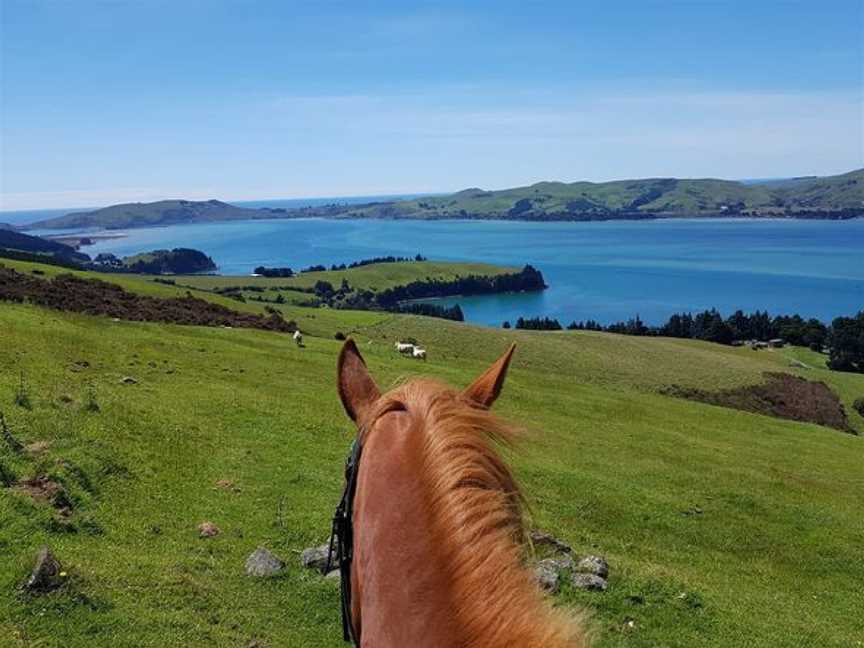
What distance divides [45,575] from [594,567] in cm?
753

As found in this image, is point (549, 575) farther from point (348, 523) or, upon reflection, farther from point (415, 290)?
point (415, 290)

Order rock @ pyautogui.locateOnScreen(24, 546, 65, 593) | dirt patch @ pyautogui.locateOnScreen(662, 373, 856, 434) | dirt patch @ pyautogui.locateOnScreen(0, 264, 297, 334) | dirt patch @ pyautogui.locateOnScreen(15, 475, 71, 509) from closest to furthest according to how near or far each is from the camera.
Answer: rock @ pyautogui.locateOnScreen(24, 546, 65, 593) → dirt patch @ pyautogui.locateOnScreen(15, 475, 71, 509) → dirt patch @ pyautogui.locateOnScreen(0, 264, 297, 334) → dirt patch @ pyautogui.locateOnScreen(662, 373, 856, 434)

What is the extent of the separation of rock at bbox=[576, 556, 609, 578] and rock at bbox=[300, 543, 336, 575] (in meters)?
3.85

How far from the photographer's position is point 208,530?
36.0 ft

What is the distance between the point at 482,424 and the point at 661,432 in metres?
24.1

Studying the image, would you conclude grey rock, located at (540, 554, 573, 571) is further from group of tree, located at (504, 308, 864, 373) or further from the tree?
group of tree, located at (504, 308, 864, 373)

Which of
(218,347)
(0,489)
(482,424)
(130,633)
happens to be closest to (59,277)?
(218,347)

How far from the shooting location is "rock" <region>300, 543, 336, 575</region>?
1002 cm

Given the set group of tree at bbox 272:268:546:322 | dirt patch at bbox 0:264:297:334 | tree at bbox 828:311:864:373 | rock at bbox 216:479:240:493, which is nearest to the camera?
rock at bbox 216:479:240:493

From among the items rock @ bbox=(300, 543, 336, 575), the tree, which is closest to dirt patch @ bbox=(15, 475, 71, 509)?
rock @ bbox=(300, 543, 336, 575)

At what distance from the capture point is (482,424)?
2.37 m

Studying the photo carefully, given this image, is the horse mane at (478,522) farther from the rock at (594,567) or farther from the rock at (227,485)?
the rock at (227,485)

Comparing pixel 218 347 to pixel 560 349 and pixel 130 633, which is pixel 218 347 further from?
pixel 560 349

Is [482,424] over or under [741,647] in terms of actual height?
over
